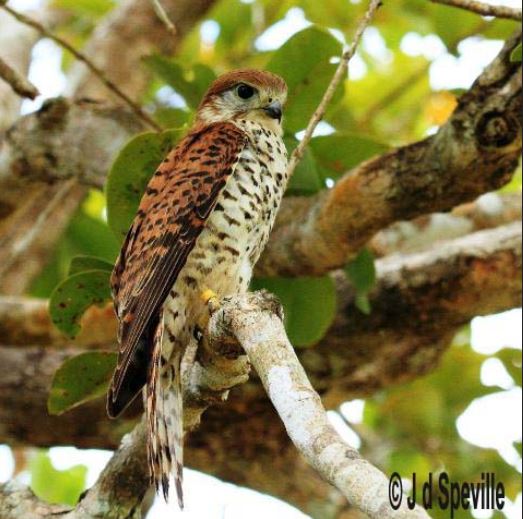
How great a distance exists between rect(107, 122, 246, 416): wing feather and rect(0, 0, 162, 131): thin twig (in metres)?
0.67

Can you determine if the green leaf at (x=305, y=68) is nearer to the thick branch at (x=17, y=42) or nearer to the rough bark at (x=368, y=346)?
the rough bark at (x=368, y=346)

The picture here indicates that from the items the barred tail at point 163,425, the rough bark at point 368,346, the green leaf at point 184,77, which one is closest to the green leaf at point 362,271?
the rough bark at point 368,346

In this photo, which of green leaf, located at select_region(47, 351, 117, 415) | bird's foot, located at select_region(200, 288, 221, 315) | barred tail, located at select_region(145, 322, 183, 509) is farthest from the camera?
green leaf, located at select_region(47, 351, 117, 415)

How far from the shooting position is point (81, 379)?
3.86 metres

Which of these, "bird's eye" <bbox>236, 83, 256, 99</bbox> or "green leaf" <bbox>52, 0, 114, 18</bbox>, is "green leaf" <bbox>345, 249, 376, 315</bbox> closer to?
"bird's eye" <bbox>236, 83, 256, 99</bbox>

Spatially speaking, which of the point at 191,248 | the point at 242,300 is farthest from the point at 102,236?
the point at 242,300

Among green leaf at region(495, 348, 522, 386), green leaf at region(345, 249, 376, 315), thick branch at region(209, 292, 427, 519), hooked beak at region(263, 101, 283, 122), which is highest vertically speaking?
hooked beak at region(263, 101, 283, 122)

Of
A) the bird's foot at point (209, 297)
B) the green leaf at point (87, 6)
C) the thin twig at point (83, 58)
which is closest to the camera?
the bird's foot at point (209, 297)

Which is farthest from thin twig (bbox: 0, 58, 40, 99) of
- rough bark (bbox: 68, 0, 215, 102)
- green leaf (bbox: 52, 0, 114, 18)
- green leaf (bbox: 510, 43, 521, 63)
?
green leaf (bbox: 52, 0, 114, 18)

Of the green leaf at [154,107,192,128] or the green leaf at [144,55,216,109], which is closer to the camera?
the green leaf at [144,55,216,109]

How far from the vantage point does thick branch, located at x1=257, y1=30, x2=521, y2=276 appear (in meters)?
3.84

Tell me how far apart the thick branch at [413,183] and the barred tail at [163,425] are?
1128 mm

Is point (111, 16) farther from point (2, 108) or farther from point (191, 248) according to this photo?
point (191, 248)

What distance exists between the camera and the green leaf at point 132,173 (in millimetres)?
3973
